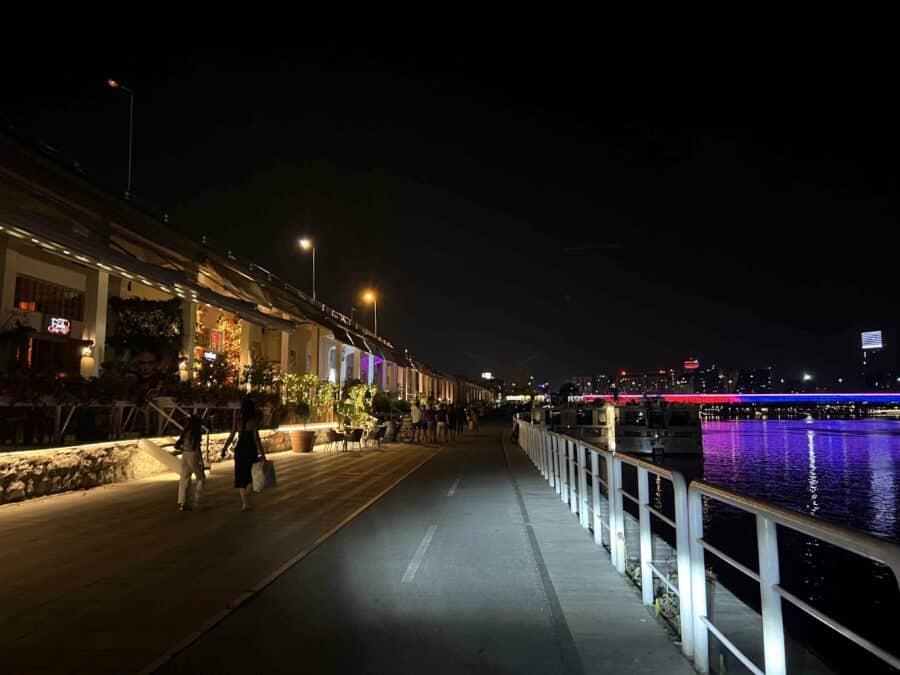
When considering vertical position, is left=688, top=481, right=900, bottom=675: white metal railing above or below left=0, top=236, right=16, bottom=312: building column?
below

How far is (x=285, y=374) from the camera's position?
2880 cm

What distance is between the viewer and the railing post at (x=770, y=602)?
3.44 meters

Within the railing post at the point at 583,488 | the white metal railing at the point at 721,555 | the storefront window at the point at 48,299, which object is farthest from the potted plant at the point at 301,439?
the white metal railing at the point at 721,555

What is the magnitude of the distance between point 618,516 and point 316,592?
10.7 feet

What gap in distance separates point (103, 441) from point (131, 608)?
10.3 meters

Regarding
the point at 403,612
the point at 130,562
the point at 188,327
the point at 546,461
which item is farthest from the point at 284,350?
the point at 403,612

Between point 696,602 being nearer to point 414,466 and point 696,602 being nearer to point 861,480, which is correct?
point 414,466

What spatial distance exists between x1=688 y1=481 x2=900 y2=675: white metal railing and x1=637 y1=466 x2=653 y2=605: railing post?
148 centimetres

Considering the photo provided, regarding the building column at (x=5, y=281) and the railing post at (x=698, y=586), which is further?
the building column at (x=5, y=281)

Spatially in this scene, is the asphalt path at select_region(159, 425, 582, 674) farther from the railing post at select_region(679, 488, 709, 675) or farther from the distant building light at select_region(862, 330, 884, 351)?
the distant building light at select_region(862, 330, 884, 351)

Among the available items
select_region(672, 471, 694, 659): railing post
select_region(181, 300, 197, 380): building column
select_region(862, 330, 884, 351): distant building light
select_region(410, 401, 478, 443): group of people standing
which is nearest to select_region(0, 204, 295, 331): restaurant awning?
select_region(181, 300, 197, 380): building column

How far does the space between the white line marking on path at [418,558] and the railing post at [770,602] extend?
4098 mm

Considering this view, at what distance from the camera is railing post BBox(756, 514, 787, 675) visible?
11.3 ft

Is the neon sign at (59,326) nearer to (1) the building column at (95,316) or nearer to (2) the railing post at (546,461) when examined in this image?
(1) the building column at (95,316)
